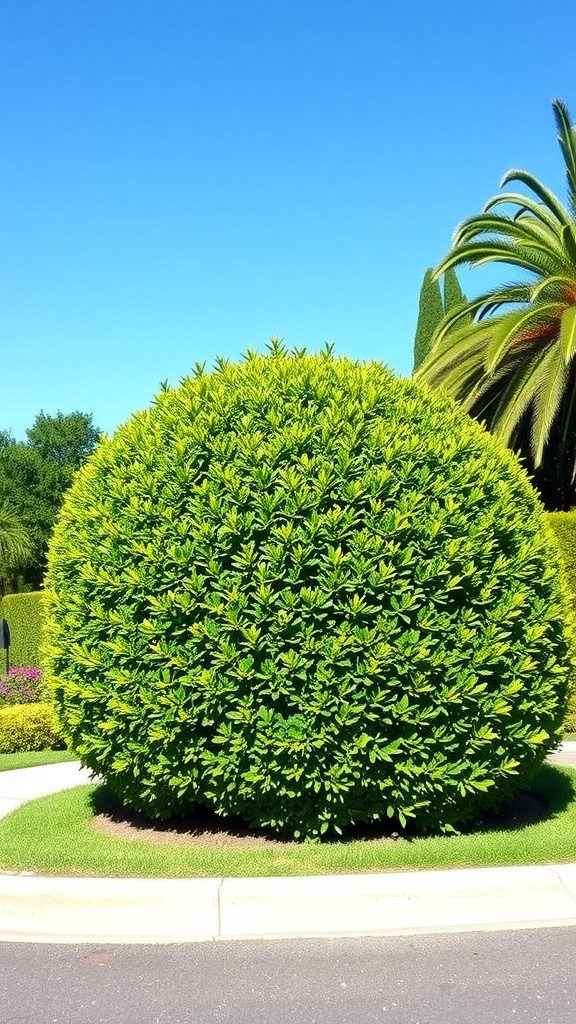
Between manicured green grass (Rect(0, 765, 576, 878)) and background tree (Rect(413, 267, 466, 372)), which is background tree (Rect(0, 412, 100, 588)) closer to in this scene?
background tree (Rect(413, 267, 466, 372))

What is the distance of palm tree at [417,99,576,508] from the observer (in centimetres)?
1336

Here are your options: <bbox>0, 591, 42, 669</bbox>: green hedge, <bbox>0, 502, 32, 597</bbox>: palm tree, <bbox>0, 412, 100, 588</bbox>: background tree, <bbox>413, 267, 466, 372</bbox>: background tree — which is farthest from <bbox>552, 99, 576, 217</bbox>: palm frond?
<bbox>0, 412, 100, 588</bbox>: background tree

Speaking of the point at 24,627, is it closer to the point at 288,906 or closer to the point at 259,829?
the point at 259,829

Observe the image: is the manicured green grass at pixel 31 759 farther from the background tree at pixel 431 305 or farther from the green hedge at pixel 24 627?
the background tree at pixel 431 305

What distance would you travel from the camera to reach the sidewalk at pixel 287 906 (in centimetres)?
386

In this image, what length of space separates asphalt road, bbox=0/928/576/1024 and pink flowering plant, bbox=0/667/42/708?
10.8 m

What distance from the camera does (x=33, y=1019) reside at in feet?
10.5

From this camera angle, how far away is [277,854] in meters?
4.64

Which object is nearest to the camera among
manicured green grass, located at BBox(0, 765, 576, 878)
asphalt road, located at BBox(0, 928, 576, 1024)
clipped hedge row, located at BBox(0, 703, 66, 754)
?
asphalt road, located at BBox(0, 928, 576, 1024)

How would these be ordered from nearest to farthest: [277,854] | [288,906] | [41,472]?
1. [288,906]
2. [277,854]
3. [41,472]

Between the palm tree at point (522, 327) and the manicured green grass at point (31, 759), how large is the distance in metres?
8.27

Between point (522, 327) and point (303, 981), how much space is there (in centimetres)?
1229

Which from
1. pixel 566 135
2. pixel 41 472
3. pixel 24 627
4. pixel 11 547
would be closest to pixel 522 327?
pixel 566 135

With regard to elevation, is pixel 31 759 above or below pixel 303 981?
below
